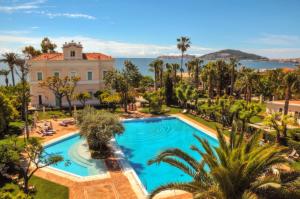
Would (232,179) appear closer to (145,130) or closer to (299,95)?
(145,130)

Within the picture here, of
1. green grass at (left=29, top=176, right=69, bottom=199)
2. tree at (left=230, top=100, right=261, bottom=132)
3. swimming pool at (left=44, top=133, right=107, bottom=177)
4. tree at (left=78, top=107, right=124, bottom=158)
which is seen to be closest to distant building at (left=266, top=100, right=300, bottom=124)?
tree at (left=230, top=100, right=261, bottom=132)

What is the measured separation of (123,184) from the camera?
15.1 m

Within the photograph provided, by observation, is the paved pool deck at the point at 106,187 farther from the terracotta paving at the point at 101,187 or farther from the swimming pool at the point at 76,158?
the swimming pool at the point at 76,158

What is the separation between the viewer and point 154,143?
24.3m

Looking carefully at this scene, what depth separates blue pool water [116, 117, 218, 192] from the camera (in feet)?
57.3

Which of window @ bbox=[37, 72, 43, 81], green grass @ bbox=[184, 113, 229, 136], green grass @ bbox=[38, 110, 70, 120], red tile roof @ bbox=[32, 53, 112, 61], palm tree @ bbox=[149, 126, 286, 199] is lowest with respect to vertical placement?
green grass @ bbox=[184, 113, 229, 136]

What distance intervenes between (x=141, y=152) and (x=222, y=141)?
13.8 meters

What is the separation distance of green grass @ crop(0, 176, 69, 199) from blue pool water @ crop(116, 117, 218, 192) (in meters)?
4.90

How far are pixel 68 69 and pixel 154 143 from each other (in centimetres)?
2050

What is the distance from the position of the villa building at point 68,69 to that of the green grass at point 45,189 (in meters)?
24.5

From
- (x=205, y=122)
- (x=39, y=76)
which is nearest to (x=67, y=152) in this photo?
(x=205, y=122)

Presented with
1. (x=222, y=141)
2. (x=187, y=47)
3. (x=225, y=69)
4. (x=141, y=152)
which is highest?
(x=187, y=47)

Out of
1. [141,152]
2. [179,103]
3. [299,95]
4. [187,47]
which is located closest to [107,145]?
[141,152]

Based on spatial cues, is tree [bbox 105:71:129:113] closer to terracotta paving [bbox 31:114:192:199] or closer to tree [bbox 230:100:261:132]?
tree [bbox 230:100:261:132]
